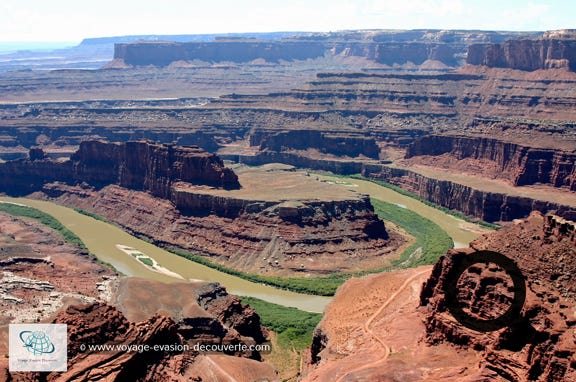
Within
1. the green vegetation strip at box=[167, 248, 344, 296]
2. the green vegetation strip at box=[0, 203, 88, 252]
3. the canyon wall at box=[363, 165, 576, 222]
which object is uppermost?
the canyon wall at box=[363, 165, 576, 222]

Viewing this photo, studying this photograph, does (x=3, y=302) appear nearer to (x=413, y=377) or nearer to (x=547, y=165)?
(x=413, y=377)

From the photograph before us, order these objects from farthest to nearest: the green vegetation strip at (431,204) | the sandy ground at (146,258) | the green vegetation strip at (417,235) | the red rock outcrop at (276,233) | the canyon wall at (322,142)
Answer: the canyon wall at (322,142) < the green vegetation strip at (431,204) < the green vegetation strip at (417,235) < the red rock outcrop at (276,233) < the sandy ground at (146,258)

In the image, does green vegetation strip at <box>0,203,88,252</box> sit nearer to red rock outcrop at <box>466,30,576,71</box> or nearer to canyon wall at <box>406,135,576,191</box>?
canyon wall at <box>406,135,576,191</box>

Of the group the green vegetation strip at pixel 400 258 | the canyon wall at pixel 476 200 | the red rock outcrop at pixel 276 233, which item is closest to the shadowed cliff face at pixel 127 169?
the red rock outcrop at pixel 276 233

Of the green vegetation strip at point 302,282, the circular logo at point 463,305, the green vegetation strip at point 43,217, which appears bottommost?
the green vegetation strip at point 43,217

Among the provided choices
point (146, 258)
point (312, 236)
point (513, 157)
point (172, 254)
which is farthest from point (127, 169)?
point (513, 157)

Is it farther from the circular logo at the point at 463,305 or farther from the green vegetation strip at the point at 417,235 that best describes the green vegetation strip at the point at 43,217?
the circular logo at the point at 463,305

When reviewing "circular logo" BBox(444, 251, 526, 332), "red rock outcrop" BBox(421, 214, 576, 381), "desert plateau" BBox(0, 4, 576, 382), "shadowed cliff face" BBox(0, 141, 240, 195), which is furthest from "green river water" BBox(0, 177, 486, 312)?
"circular logo" BBox(444, 251, 526, 332)
